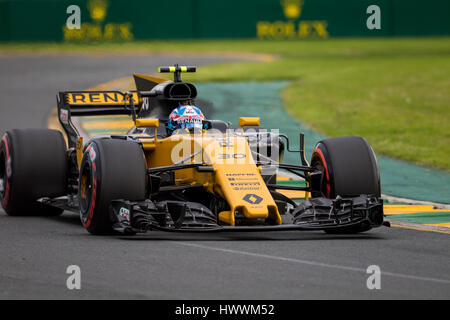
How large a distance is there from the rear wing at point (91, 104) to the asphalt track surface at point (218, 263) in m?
1.58

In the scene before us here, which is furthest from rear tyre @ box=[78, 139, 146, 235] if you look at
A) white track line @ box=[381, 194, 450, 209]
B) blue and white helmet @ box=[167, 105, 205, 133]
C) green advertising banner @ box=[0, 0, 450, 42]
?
green advertising banner @ box=[0, 0, 450, 42]

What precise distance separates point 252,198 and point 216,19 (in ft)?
127

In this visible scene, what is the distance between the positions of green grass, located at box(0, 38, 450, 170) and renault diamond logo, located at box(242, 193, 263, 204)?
7.45 meters

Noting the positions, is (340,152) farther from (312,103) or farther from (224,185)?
(312,103)

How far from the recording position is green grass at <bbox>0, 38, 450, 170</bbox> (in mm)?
20672

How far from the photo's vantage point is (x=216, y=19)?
4797 cm

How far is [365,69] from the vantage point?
33.7m

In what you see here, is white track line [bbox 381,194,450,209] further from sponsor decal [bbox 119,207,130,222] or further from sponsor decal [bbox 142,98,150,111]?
sponsor decal [bbox 119,207,130,222]

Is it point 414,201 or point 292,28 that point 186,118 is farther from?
point 292,28

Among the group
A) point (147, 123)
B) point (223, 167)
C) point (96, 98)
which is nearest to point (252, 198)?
point (223, 167)

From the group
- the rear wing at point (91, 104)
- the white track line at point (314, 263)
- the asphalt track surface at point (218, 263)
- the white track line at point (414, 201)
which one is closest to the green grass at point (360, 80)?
the white track line at point (414, 201)
